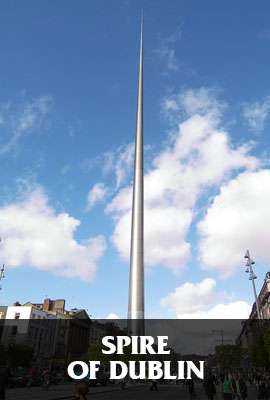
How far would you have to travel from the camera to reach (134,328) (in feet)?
179

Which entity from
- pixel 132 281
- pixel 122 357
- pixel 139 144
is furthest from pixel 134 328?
pixel 139 144

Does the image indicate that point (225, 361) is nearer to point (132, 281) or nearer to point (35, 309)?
point (35, 309)

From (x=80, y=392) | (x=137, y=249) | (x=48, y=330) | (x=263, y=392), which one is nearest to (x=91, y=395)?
(x=263, y=392)

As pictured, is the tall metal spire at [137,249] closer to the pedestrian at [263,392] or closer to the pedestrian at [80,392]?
the pedestrian at [263,392]

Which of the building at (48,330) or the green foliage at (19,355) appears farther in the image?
the building at (48,330)

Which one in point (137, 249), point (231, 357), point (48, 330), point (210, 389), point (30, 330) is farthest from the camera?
point (231, 357)

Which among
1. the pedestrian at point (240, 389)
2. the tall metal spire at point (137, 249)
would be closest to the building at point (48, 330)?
the tall metal spire at point (137, 249)

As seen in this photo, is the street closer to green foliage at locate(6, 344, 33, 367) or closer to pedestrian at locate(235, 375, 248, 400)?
pedestrian at locate(235, 375, 248, 400)

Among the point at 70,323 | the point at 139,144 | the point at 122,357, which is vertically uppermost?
the point at 139,144

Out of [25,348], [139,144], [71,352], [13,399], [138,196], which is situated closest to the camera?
[13,399]

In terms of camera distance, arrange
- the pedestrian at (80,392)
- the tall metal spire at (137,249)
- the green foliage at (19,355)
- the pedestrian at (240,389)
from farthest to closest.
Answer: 1. the green foliage at (19,355)
2. the tall metal spire at (137,249)
3. the pedestrian at (240,389)
4. the pedestrian at (80,392)

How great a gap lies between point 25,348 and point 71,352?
29.9 metres

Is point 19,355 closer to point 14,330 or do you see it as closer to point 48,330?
point 14,330

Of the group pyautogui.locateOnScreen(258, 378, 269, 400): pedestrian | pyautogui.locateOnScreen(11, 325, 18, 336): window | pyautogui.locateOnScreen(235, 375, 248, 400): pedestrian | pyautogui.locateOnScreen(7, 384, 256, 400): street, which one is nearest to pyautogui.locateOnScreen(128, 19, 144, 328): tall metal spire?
pyautogui.locateOnScreen(7, 384, 256, 400): street
